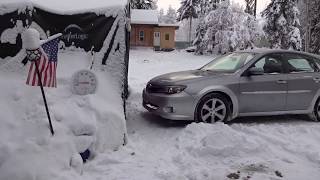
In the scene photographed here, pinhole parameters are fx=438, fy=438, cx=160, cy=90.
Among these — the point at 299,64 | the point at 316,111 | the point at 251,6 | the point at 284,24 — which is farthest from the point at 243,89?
the point at 251,6

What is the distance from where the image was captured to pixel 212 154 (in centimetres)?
616

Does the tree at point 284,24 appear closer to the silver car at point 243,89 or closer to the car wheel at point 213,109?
the silver car at point 243,89

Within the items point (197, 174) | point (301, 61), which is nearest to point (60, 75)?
point (197, 174)

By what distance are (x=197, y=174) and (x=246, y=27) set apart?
29.0 meters

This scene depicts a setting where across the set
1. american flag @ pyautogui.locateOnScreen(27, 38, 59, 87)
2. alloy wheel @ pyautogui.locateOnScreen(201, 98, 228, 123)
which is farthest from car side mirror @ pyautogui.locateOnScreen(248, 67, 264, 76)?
american flag @ pyautogui.locateOnScreen(27, 38, 59, 87)

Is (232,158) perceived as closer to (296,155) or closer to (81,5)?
(296,155)

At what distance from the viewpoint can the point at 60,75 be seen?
682 cm

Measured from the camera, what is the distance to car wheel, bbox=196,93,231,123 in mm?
7773

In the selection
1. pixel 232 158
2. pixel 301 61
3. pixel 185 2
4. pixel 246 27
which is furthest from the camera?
pixel 185 2

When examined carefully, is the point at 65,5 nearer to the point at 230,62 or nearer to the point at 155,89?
the point at 155,89

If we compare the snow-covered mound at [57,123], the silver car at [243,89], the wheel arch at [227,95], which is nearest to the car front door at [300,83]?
the silver car at [243,89]

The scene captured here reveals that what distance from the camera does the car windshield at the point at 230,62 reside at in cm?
841

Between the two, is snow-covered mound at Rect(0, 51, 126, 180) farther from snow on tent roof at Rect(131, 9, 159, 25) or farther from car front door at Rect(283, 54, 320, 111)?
snow on tent roof at Rect(131, 9, 159, 25)

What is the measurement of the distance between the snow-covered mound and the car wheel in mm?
1546
